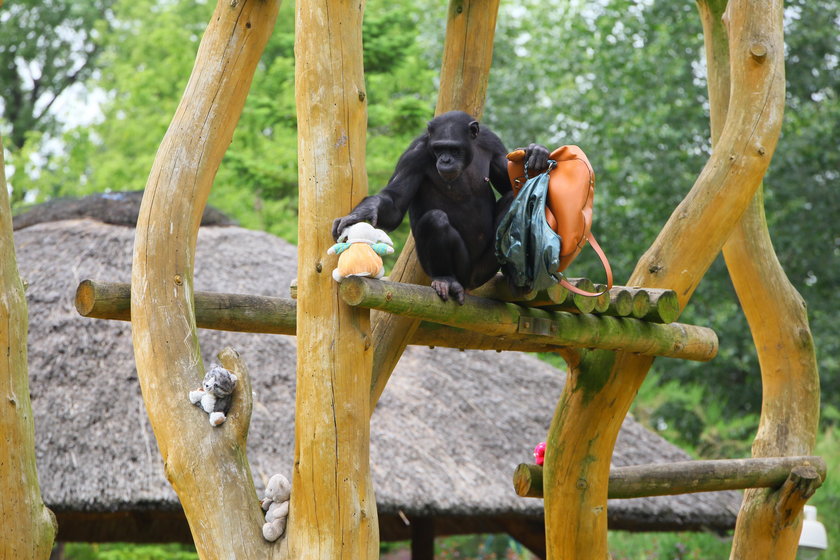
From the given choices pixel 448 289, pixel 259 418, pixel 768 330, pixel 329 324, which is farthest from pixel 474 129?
pixel 259 418

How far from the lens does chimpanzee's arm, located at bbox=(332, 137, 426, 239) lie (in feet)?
11.1

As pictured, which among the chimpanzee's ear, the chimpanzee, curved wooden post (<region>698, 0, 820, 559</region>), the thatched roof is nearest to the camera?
the chimpanzee

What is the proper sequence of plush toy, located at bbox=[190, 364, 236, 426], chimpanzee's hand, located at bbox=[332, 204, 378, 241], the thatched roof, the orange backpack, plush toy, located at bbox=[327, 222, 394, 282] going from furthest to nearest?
the thatched roof, the orange backpack, plush toy, located at bbox=[190, 364, 236, 426], chimpanzee's hand, located at bbox=[332, 204, 378, 241], plush toy, located at bbox=[327, 222, 394, 282]

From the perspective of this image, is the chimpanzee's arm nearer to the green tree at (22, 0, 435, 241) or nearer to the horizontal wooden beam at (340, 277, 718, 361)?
the horizontal wooden beam at (340, 277, 718, 361)

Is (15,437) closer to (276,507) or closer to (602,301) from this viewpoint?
(276,507)

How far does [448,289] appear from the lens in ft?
12.2

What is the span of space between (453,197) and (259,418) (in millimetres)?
4479

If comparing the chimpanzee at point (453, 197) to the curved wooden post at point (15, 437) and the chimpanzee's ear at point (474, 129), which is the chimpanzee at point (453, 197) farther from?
the curved wooden post at point (15, 437)

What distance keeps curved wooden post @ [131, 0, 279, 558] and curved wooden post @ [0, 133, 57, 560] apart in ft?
1.67

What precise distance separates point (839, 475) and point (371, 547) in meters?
12.1

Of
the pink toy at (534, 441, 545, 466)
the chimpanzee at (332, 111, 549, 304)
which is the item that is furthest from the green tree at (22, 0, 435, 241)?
the chimpanzee at (332, 111, 549, 304)

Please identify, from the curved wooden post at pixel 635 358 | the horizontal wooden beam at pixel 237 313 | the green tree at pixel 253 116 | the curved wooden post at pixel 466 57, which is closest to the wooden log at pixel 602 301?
the horizontal wooden beam at pixel 237 313

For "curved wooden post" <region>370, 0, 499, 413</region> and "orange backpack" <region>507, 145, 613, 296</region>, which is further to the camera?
"curved wooden post" <region>370, 0, 499, 413</region>

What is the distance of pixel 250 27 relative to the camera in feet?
13.5
